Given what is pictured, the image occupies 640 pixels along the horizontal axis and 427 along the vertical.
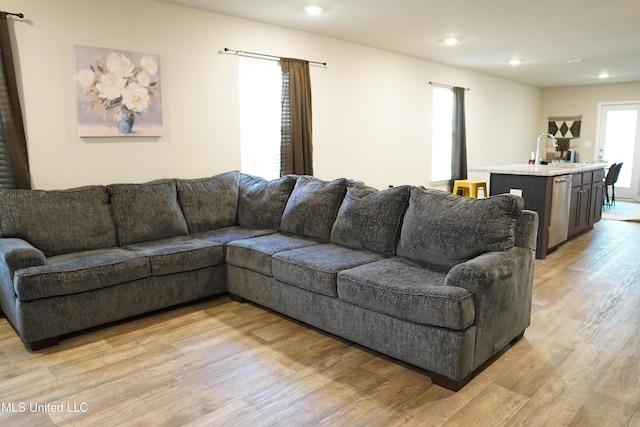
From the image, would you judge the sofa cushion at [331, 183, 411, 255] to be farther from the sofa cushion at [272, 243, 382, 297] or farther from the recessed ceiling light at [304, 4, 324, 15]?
the recessed ceiling light at [304, 4, 324, 15]

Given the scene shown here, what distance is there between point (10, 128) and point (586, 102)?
10.5 m

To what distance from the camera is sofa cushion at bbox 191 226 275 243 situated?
380 centimetres

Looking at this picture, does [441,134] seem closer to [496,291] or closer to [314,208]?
[314,208]

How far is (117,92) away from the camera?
12.7 feet

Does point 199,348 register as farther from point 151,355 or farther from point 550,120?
point 550,120

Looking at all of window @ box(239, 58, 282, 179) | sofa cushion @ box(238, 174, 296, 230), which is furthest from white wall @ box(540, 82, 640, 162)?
sofa cushion @ box(238, 174, 296, 230)

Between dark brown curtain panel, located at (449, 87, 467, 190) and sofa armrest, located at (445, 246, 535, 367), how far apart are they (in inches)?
202

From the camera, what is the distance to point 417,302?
7.72 ft

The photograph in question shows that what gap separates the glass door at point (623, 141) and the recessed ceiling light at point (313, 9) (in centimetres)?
798

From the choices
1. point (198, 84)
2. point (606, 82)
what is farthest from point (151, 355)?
point (606, 82)

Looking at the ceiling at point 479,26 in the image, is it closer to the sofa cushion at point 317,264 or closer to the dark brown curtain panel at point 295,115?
the dark brown curtain panel at point 295,115

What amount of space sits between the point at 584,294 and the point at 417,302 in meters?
2.21

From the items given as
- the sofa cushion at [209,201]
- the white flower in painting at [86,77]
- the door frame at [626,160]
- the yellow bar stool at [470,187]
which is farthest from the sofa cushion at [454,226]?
the door frame at [626,160]

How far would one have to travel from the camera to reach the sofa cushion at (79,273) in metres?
2.73
